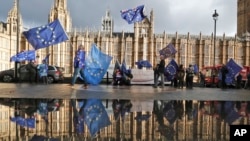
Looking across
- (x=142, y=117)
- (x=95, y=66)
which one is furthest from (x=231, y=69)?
(x=142, y=117)

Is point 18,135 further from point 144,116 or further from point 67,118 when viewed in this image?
point 144,116

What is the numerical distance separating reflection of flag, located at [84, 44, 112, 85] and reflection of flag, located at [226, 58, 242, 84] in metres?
11.0

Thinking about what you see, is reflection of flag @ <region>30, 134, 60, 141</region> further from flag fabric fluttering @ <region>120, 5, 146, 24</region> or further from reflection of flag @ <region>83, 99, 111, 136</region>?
flag fabric fluttering @ <region>120, 5, 146, 24</region>

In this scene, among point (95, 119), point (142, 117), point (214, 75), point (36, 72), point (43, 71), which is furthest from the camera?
point (214, 75)

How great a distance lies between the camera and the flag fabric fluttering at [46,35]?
1877 cm

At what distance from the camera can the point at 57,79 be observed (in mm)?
27469

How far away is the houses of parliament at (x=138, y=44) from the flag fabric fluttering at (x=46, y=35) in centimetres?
6707

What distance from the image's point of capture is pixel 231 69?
2733cm

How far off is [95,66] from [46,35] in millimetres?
2656

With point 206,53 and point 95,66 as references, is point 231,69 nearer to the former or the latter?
point 95,66

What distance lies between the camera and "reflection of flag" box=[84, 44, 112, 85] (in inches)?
714

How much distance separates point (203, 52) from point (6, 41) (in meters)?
42.6

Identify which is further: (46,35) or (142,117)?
(46,35)

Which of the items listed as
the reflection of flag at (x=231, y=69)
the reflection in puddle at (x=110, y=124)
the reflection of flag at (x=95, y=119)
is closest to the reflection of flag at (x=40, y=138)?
the reflection in puddle at (x=110, y=124)
